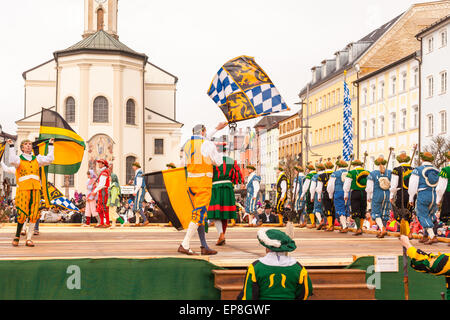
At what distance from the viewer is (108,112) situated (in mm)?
60656

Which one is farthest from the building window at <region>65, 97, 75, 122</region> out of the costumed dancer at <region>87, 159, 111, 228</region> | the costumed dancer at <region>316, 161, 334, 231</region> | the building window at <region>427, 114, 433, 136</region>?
the costumed dancer at <region>316, 161, 334, 231</region>

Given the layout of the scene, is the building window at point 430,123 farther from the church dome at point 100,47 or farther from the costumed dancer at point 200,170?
the costumed dancer at point 200,170

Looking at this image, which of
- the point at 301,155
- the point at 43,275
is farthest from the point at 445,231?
the point at 301,155

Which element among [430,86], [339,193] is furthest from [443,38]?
[339,193]

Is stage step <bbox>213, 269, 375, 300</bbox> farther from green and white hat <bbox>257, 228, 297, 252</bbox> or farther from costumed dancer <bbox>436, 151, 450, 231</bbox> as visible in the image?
costumed dancer <bbox>436, 151, 450, 231</bbox>

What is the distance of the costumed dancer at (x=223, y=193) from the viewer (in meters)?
11.6

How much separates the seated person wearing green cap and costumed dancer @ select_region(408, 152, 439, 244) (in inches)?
328

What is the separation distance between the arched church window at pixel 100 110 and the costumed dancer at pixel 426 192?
1933 inches

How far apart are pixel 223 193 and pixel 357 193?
17.7 feet

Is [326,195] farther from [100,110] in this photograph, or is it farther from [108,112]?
[100,110]

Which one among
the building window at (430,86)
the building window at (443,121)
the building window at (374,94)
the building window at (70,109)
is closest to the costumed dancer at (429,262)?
the building window at (443,121)

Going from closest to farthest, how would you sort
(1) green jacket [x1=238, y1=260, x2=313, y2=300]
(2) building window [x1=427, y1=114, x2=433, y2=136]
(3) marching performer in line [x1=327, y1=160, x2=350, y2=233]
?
(1) green jacket [x1=238, y1=260, x2=313, y2=300]
(3) marching performer in line [x1=327, y1=160, x2=350, y2=233]
(2) building window [x1=427, y1=114, x2=433, y2=136]

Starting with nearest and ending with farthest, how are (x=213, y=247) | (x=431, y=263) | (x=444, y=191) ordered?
(x=431, y=263), (x=213, y=247), (x=444, y=191)

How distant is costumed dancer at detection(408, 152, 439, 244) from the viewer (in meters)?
13.4
